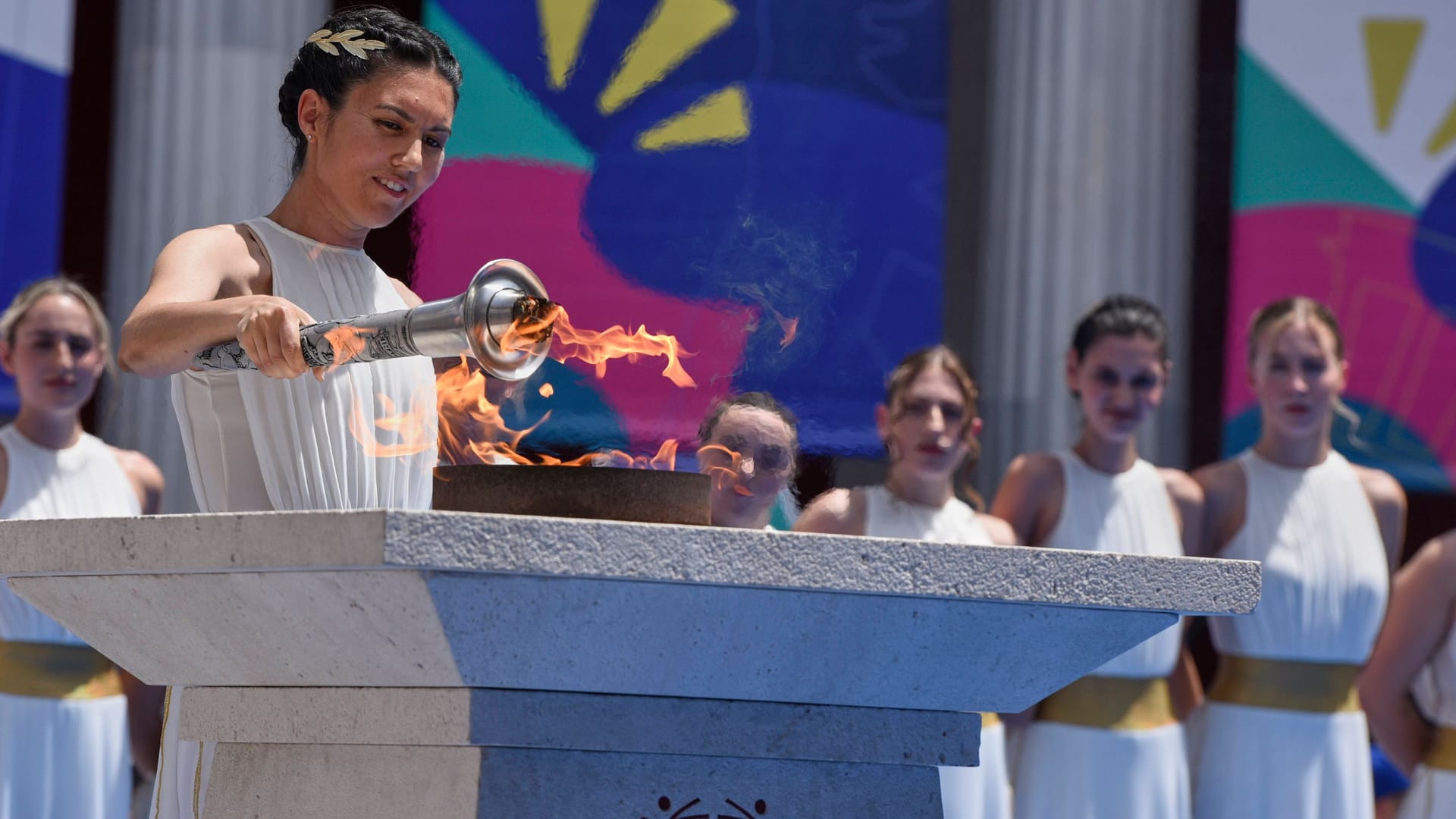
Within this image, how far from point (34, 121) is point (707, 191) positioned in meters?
2.05

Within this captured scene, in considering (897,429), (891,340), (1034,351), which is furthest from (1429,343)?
(897,429)

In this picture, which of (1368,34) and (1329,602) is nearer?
(1329,602)

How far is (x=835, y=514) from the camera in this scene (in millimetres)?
3869

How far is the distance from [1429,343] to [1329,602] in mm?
1671

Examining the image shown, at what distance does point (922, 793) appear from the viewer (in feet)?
5.65

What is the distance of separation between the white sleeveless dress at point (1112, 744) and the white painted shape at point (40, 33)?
307 cm

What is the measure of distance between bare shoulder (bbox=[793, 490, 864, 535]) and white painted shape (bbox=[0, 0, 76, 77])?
8.48 ft

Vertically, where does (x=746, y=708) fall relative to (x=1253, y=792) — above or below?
above

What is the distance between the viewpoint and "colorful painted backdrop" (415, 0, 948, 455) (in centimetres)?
250

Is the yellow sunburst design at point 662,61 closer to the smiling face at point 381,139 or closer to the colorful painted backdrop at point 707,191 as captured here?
the colorful painted backdrop at point 707,191

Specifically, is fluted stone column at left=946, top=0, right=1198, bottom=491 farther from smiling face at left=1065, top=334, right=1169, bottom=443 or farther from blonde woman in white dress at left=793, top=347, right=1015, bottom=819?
blonde woman in white dress at left=793, top=347, right=1015, bottom=819

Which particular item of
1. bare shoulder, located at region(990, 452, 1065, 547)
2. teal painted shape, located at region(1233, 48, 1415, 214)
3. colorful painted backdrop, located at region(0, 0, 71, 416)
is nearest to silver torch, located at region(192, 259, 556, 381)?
bare shoulder, located at region(990, 452, 1065, 547)

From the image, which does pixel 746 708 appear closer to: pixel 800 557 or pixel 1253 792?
pixel 800 557

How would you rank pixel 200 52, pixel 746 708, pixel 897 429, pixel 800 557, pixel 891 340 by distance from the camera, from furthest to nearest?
pixel 891 340, pixel 200 52, pixel 897 429, pixel 746 708, pixel 800 557
